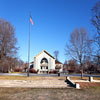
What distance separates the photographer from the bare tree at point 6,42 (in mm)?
26906

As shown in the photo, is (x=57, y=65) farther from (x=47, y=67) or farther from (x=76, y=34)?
(x=76, y=34)

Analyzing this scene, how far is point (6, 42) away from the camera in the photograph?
27.2 m

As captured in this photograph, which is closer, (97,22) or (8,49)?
(97,22)

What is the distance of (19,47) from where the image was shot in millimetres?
29094

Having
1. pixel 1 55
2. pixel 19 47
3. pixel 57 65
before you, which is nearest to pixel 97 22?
pixel 19 47

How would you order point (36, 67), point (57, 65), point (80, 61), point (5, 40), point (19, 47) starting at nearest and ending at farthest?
1. point (80, 61)
2. point (5, 40)
3. point (19, 47)
4. point (36, 67)
5. point (57, 65)

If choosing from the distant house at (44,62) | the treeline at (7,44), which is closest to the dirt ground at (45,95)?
the treeline at (7,44)

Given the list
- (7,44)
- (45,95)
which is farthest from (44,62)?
(45,95)

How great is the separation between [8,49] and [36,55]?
26.4m

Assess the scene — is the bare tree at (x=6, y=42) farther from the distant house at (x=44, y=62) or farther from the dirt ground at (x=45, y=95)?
the distant house at (x=44, y=62)

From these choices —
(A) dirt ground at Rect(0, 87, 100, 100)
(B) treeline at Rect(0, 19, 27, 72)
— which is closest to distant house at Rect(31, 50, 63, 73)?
(B) treeline at Rect(0, 19, 27, 72)

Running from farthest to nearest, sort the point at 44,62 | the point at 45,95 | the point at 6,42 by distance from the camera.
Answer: the point at 44,62 < the point at 6,42 < the point at 45,95

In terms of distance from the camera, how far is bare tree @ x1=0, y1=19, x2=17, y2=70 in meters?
26.9

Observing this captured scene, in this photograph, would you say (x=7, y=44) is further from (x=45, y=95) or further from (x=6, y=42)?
(x=45, y=95)
